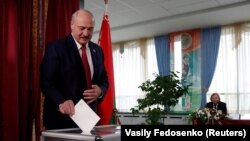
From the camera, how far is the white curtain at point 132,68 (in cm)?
921

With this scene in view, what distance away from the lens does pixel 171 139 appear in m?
0.98

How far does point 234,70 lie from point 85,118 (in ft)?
22.7

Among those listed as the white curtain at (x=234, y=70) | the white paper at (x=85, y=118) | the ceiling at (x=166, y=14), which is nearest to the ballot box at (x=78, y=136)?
the white paper at (x=85, y=118)

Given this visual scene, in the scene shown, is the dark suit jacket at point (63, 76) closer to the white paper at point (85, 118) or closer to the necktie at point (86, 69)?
the necktie at point (86, 69)

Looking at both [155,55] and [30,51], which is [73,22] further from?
[155,55]

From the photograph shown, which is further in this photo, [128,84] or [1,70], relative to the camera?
[128,84]

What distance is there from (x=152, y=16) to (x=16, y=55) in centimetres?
487

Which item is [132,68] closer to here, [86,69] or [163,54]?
[163,54]

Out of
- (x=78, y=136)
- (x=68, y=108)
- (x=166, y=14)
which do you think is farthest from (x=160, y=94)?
(x=78, y=136)

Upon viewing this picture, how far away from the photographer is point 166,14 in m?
7.09

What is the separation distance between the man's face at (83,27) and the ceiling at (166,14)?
14.7ft

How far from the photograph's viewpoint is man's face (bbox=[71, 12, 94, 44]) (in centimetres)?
173

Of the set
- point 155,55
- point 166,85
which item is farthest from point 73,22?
point 155,55

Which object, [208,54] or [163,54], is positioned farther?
[163,54]
